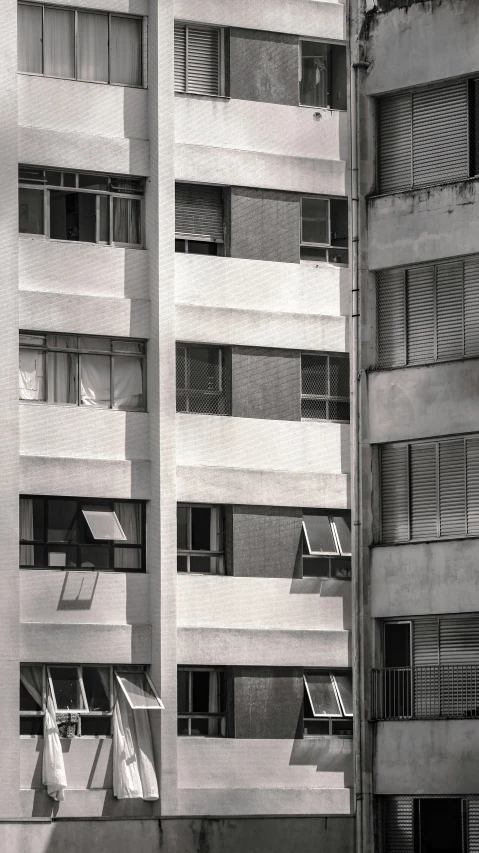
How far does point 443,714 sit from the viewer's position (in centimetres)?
3969

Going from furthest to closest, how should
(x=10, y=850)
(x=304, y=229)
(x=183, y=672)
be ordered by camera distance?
(x=304, y=229) → (x=183, y=672) → (x=10, y=850)

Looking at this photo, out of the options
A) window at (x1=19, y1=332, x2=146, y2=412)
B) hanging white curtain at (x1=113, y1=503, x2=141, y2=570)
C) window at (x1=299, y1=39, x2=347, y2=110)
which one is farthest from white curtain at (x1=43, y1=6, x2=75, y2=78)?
hanging white curtain at (x1=113, y1=503, x2=141, y2=570)

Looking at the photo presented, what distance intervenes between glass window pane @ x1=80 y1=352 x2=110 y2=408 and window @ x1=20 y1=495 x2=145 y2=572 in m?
2.20

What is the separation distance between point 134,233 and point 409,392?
7.26 meters

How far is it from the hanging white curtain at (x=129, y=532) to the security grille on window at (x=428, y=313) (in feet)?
20.2

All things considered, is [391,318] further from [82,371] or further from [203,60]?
[203,60]

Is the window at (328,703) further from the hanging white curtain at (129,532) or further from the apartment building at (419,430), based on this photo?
the hanging white curtain at (129,532)

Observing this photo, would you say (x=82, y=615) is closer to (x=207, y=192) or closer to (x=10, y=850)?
(x=10, y=850)

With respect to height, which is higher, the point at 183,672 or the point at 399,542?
the point at 399,542

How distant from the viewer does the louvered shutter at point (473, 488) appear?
39.7 metres

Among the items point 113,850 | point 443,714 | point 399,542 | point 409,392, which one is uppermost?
point 409,392

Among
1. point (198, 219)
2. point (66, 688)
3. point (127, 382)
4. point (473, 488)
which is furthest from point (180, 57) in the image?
point (66, 688)

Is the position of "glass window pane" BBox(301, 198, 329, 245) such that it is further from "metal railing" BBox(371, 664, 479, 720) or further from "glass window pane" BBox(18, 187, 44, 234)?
"metal railing" BBox(371, 664, 479, 720)

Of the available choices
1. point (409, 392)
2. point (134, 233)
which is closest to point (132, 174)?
point (134, 233)
